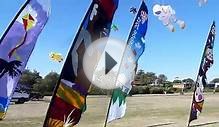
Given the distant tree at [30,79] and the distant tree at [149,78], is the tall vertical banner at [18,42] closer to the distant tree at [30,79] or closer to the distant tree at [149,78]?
the distant tree at [30,79]

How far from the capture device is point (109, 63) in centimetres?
1097

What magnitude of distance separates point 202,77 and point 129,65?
16.9ft

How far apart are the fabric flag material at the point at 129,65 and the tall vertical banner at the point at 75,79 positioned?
4.16 m

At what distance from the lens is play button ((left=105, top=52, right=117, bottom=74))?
35.0 ft

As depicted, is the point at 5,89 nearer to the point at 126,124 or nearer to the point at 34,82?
the point at 126,124

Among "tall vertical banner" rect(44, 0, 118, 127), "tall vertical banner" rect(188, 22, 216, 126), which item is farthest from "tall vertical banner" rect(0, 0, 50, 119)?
"tall vertical banner" rect(188, 22, 216, 126)

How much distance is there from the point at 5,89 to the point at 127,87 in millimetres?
6749

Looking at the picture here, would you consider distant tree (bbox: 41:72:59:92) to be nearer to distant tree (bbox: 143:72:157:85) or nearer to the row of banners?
the row of banners

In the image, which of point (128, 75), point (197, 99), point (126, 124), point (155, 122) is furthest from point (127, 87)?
point (155, 122)

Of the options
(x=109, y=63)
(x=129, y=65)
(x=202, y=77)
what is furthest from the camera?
(x=202, y=77)

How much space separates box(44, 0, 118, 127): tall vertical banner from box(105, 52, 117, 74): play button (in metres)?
1.58

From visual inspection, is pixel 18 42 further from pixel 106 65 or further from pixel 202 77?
pixel 202 77

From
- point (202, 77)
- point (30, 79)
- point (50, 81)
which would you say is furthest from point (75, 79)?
point (30, 79)

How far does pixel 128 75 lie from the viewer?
44.8ft
